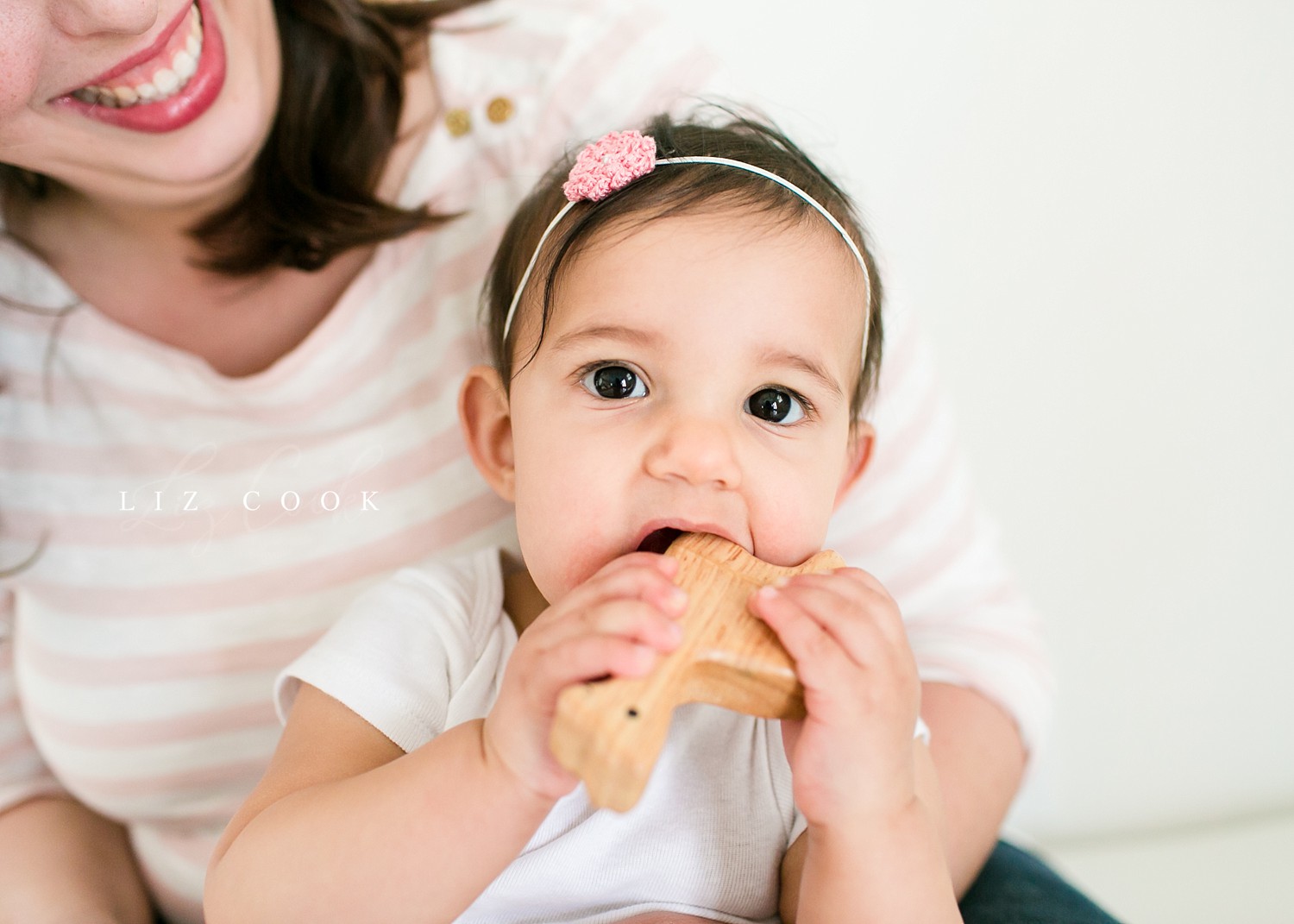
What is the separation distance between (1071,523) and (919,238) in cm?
52

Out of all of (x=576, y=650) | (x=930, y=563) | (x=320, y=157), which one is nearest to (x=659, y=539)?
(x=576, y=650)

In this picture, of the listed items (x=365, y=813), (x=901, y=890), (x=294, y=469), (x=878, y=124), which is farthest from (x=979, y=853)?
(x=878, y=124)

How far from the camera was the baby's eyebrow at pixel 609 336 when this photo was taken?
87 cm

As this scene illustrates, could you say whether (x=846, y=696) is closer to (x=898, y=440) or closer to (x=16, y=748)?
(x=898, y=440)

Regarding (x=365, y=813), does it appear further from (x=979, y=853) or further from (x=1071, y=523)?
(x=1071, y=523)

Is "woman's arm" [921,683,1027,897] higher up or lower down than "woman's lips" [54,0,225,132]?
lower down

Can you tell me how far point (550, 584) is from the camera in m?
0.88

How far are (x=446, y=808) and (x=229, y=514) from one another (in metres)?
0.54

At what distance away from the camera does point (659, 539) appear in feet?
2.91

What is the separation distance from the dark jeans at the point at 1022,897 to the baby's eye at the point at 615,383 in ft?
2.07

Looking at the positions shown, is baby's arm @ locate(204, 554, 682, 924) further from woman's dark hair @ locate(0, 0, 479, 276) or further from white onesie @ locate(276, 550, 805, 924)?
woman's dark hair @ locate(0, 0, 479, 276)

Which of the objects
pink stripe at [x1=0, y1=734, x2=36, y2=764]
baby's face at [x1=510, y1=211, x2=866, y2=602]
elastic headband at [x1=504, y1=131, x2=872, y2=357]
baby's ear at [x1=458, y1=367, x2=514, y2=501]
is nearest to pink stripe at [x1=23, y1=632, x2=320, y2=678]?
pink stripe at [x1=0, y1=734, x2=36, y2=764]

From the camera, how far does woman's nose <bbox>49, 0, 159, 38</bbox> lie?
0.85 metres

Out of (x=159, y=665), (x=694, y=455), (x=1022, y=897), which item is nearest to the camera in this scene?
(x=694, y=455)
